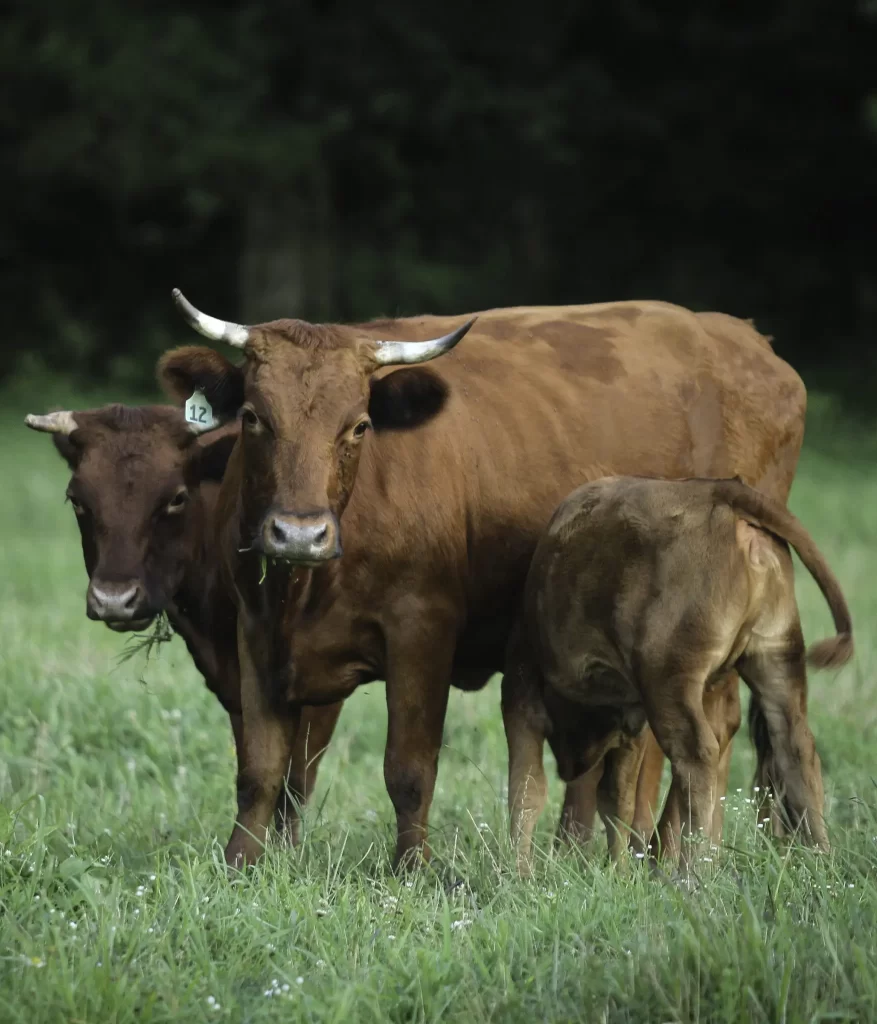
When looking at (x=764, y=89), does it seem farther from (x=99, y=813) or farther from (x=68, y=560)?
(x=99, y=813)

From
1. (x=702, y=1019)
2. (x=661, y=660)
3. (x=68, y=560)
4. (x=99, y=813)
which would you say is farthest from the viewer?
(x=68, y=560)

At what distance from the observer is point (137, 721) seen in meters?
7.63

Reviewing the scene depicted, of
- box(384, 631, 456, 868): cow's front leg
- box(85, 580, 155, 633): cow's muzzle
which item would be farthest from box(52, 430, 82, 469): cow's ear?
box(384, 631, 456, 868): cow's front leg

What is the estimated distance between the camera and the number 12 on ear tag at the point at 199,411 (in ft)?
18.8

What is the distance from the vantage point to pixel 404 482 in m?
5.68

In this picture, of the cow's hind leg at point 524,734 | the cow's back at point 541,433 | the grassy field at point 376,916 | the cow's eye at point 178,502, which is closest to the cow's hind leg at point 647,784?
the grassy field at point 376,916

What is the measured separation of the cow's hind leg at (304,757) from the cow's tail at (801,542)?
72.1 inches

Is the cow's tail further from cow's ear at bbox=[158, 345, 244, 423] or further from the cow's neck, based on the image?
the cow's neck

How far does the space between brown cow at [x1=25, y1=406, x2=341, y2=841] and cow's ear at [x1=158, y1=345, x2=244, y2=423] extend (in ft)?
2.33

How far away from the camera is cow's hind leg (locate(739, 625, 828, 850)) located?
17.2 feet

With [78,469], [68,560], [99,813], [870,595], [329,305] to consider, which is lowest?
[329,305]

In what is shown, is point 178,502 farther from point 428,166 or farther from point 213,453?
point 428,166

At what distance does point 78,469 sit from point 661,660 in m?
2.51

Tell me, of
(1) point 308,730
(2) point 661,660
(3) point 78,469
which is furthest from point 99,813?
(2) point 661,660
